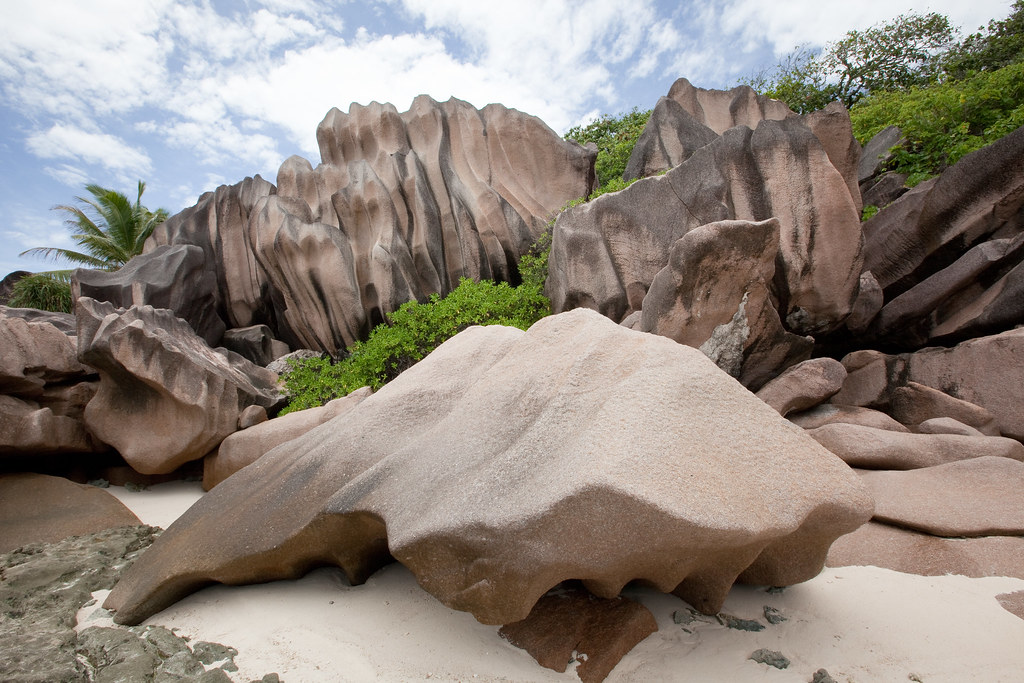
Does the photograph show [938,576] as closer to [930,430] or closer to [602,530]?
[930,430]

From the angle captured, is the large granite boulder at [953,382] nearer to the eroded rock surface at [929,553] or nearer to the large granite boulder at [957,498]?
the large granite boulder at [957,498]

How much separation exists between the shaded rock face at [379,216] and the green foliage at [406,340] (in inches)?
65.7

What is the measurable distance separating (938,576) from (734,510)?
211cm

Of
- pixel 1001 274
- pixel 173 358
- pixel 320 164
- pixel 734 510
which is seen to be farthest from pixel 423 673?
pixel 320 164

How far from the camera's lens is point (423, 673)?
2.54m

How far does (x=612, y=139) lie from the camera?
14609 mm

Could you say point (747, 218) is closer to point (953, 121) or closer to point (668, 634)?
point (668, 634)

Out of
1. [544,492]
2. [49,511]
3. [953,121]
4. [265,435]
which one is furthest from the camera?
[953,121]

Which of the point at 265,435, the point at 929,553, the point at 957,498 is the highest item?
the point at 957,498

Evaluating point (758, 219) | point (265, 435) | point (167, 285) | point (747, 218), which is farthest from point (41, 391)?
point (758, 219)

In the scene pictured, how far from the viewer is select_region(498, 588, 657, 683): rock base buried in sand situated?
258cm

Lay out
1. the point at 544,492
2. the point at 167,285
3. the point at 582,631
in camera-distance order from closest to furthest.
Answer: the point at 544,492, the point at 582,631, the point at 167,285

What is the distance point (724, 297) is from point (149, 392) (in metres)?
5.80

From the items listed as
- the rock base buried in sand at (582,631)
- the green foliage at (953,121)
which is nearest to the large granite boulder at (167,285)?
the rock base buried in sand at (582,631)
